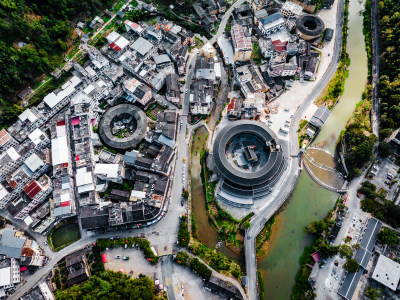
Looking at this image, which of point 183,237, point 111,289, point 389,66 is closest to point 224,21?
point 389,66

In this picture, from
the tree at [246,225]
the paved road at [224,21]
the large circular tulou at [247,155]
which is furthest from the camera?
the paved road at [224,21]

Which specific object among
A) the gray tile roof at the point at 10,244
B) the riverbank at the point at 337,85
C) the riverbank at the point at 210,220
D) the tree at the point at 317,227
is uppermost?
the riverbank at the point at 337,85

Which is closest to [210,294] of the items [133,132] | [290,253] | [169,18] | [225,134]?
[290,253]

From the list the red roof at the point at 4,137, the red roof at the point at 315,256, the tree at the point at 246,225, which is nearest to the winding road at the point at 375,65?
the red roof at the point at 315,256

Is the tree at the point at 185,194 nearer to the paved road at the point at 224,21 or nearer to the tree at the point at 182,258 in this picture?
the tree at the point at 182,258

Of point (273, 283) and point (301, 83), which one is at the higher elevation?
point (301, 83)

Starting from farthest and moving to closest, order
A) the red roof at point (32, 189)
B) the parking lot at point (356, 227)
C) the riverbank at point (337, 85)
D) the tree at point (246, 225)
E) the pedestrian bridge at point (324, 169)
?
the riverbank at point (337, 85), the pedestrian bridge at point (324, 169), the red roof at point (32, 189), the tree at point (246, 225), the parking lot at point (356, 227)

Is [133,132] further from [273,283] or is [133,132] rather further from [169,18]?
[273,283]
